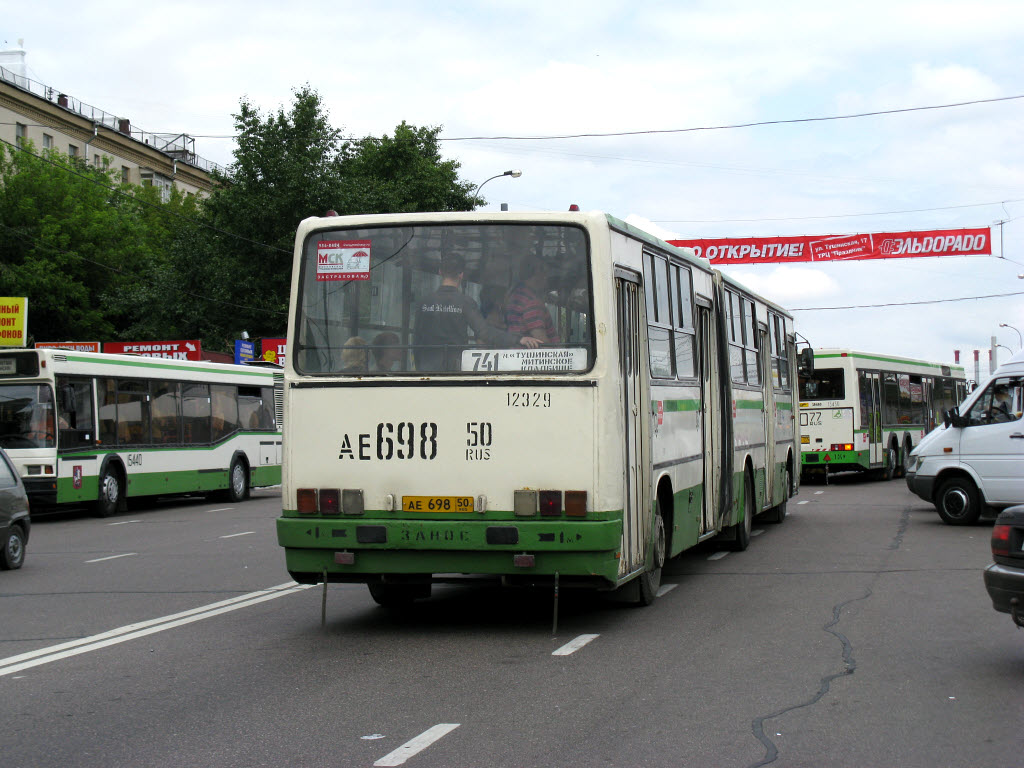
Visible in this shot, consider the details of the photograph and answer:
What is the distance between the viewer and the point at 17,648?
29.4 feet

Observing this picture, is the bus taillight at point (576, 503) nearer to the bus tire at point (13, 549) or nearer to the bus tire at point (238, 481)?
the bus tire at point (13, 549)

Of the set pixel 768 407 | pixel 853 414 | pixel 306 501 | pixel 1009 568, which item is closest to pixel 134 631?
pixel 306 501

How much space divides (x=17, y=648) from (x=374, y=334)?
336 cm

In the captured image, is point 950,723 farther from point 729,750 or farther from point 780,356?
point 780,356

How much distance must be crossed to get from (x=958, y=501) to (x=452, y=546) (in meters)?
11.8

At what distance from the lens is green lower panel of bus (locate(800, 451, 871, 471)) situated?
29359 millimetres

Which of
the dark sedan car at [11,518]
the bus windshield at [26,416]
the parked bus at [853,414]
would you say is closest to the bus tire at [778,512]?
the parked bus at [853,414]

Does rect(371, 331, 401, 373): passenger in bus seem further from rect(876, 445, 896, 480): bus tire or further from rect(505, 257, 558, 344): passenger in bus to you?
rect(876, 445, 896, 480): bus tire

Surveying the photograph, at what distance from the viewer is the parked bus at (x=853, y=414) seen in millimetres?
29297

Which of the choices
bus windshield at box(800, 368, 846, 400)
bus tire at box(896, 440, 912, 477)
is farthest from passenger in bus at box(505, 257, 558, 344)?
bus tire at box(896, 440, 912, 477)

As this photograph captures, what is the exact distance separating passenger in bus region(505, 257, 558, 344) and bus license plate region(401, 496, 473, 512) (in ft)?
4.13

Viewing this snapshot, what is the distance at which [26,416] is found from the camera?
21.8 m

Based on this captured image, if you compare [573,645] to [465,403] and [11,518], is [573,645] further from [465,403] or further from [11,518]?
[11,518]

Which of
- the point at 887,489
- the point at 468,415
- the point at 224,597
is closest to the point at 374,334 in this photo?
the point at 468,415
